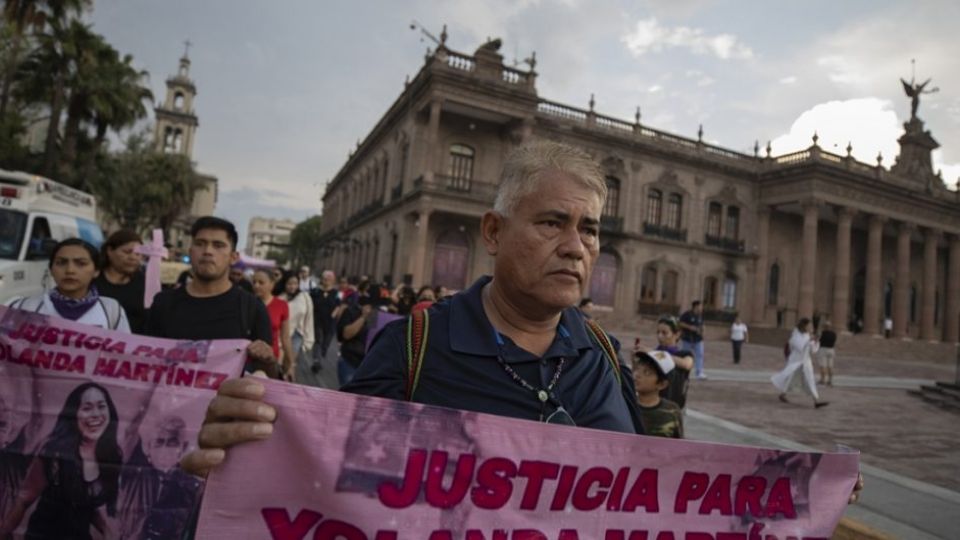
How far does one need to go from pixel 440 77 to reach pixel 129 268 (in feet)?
70.3

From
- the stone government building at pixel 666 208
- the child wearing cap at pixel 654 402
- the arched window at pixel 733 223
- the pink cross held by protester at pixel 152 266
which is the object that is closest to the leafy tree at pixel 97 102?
the stone government building at pixel 666 208

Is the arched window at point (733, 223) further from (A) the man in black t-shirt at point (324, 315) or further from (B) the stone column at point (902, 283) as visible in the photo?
(A) the man in black t-shirt at point (324, 315)

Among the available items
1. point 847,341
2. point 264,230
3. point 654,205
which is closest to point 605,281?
point 654,205

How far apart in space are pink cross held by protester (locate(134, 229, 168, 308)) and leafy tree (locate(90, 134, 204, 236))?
1107 inches

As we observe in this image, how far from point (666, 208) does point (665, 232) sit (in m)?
1.42

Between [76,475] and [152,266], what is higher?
[152,266]

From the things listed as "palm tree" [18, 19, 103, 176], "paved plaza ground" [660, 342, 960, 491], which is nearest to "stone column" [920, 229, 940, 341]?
"paved plaza ground" [660, 342, 960, 491]

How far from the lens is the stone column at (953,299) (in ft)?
127

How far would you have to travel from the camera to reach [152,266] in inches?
231

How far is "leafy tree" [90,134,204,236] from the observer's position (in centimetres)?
3228

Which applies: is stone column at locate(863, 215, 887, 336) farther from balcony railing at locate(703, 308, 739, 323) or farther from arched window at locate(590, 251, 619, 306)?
arched window at locate(590, 251, 619, 306)

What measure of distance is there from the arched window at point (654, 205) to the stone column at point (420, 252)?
13598mm

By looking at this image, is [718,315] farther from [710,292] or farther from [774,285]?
[774,285]

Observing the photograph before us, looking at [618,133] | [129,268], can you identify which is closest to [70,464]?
[129,268]
